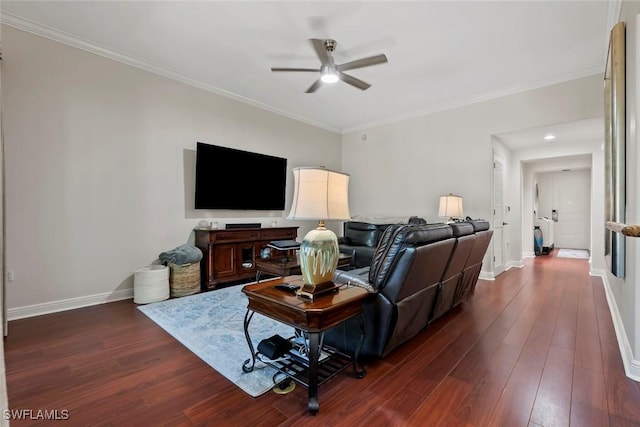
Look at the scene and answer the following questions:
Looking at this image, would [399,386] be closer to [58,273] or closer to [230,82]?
[58,273]

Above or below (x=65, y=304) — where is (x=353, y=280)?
above

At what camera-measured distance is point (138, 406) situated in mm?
1723

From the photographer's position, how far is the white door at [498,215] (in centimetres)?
496

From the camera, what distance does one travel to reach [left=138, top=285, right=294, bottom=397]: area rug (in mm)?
2023

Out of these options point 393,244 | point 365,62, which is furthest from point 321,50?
point 393,244

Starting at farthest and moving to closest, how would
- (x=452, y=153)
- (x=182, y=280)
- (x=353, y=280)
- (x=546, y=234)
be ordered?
1. (x=546, y=234)
2. (x=452, y=153)
3. (x=182, y=280)
4. (x=353, y=280)

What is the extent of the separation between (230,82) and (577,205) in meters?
9.37

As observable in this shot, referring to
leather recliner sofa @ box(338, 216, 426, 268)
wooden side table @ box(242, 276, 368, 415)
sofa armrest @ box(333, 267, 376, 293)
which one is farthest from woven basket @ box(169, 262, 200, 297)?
sofa armrest @ box(333, 267, 376, 293)

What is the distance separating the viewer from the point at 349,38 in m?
3.26

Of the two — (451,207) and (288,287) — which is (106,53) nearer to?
(288,287)

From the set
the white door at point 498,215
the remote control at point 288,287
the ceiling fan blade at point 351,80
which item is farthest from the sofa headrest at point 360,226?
the remote control at point 288,287

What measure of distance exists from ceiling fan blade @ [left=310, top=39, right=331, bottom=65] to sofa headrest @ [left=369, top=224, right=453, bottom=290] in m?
1.85

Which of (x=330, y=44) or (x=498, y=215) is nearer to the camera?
(x=330, y=44)
